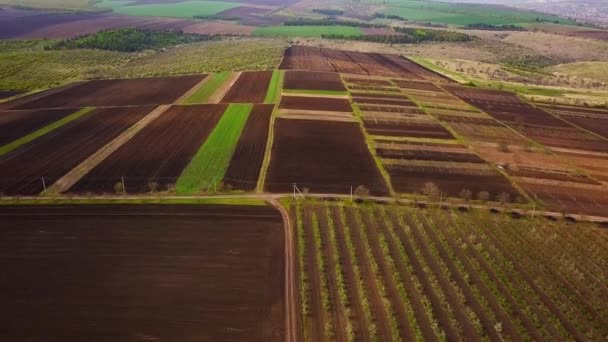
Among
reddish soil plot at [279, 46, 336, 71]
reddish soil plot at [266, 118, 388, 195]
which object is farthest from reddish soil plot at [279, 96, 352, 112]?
reddish soil plot at [279, 46, 336, 71]

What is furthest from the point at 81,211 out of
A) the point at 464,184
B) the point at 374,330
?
the point at 464,184

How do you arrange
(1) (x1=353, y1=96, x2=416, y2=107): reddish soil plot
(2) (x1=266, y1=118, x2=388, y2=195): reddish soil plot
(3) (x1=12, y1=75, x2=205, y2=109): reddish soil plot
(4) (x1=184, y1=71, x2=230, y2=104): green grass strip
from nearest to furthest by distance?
(2) (x1=266, y1=118, x2=388, y2=195): reddish soil plot, (3) (x1=12, y1=75, x2=205, y2=109): reddish soil plot, (1) (x1=353, y1=96, x2=416, y2=107): reddish soil plot, (4) (x1=184, y1=71, x2=230, y2=104): green grass strip

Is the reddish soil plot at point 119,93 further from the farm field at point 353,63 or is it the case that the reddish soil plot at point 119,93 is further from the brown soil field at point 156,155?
the farm field at point 353,63

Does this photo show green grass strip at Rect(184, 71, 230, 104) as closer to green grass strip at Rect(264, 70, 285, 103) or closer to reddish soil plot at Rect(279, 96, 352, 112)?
green grass strip at Rect(264, 70, 285, 103)

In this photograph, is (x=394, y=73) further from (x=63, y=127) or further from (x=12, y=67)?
(x=12, y=67)

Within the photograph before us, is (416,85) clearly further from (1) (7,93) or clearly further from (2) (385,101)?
(1) (7,93)

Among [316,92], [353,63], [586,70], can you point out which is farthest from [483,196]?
[586,70]
